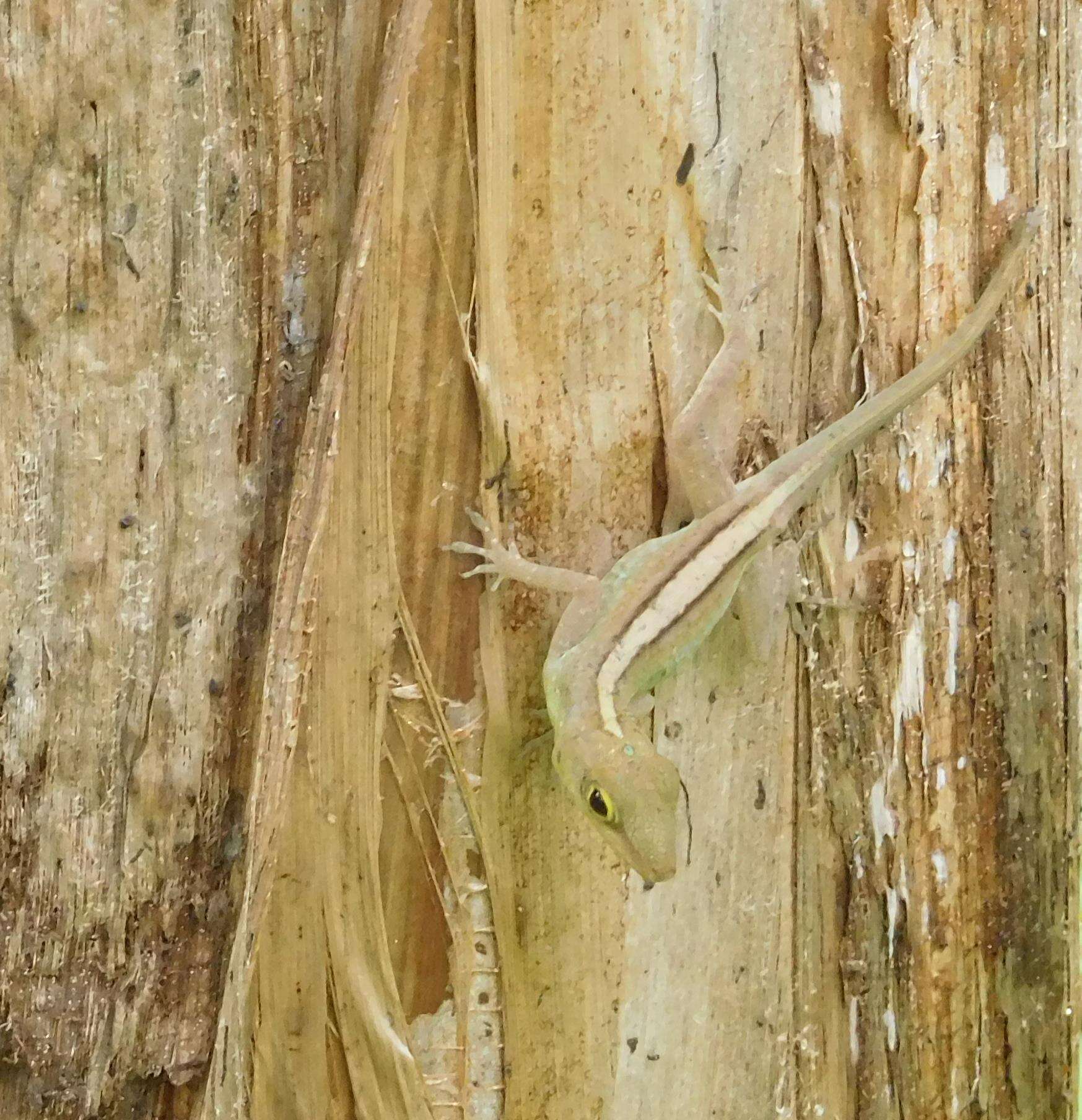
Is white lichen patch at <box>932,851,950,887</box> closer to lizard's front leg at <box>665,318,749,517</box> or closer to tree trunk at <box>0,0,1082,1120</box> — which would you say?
tree trunk at <box>0,0,1082,1120</box>

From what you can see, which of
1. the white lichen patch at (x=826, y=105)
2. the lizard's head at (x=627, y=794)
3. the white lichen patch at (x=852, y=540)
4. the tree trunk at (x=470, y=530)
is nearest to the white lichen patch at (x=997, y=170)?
the tree trunk at (x=470, y=530)

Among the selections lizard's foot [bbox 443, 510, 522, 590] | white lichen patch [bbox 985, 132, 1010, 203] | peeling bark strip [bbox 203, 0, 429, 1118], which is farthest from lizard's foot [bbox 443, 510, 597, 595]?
white lichen patch [bbox 985, 132, 1010, 203]

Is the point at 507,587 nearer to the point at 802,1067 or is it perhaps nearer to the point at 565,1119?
the point at 565,1119

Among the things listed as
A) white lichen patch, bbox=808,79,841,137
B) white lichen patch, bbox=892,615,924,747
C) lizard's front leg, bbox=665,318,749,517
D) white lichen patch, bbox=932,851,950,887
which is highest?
white lichen patch, bbox=808,79,841,137

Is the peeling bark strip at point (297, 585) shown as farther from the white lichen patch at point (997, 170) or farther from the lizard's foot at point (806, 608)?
the white lichen patch at point (997, 170)

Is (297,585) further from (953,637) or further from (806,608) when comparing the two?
(953,637)

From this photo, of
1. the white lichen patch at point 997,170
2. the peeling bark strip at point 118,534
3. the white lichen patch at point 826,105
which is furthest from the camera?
the white lichen patch at point 997,170

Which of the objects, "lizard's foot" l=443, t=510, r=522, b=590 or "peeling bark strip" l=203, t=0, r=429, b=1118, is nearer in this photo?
"peeling bark strip" l=203, t=0, r=429, b=1118

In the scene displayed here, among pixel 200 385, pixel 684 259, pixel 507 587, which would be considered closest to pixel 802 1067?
pixel 507 587
